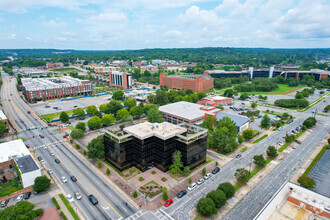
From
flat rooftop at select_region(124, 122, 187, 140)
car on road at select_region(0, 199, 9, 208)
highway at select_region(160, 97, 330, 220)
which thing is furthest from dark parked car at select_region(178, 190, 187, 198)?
car on road at select_region(0, 199, 9, 208)

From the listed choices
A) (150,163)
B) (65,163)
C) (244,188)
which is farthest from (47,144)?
(244,188)

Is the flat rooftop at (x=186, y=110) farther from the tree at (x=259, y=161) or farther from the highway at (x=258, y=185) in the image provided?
the tree at (x=259, y=161)

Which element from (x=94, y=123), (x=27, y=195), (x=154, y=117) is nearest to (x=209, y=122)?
(x=154, y=117)

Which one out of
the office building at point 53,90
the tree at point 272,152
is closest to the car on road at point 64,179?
the tree at point 272,152

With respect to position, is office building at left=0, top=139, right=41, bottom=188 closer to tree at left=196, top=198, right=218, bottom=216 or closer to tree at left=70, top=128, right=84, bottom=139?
tree at left=70, top=128, right=84, bottom=139

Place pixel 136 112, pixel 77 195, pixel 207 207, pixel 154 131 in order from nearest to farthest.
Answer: pixel 207 207, pixel 77 195, pixel 154 131, pixel 136 112

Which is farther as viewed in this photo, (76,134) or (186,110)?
(186,110)

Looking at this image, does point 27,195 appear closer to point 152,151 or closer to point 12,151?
point 12,151
